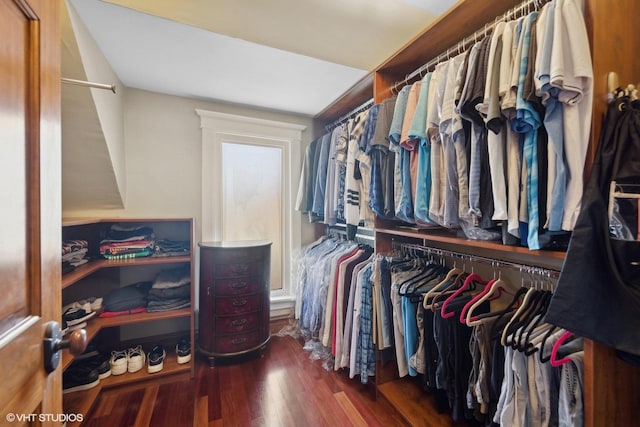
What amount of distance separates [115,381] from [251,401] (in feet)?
A: 3.06

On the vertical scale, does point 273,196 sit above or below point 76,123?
below

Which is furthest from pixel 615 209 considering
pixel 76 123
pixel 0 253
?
pixel 76 123

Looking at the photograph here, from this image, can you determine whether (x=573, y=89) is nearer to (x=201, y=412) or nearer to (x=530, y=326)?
(x=530, y=326)

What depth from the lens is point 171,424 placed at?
1.47 meters

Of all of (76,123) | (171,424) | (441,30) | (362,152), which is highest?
(441,30)

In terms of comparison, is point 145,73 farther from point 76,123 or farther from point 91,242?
point 91,242

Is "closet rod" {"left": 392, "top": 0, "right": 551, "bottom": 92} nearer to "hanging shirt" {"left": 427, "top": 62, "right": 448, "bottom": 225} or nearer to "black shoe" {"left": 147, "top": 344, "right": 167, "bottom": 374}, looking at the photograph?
"hanging shirt" {"left": 427, "top": 62, "right": 448, "bottom": 225}

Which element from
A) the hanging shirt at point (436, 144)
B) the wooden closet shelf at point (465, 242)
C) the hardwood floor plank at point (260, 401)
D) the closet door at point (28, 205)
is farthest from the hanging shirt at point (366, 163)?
the closet door at point (28, 205)

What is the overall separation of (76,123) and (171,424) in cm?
189

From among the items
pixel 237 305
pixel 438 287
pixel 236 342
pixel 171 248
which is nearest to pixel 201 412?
pixel 236 342

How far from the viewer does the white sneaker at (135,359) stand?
183cm

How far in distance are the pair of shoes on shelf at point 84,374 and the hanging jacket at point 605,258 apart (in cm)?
248

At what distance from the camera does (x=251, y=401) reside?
1.64 meters

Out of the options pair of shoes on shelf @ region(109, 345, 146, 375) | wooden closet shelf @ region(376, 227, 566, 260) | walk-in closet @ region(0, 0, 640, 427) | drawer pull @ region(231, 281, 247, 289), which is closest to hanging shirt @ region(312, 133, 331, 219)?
walk-in closet @ region(0, 0, 640, 427)
